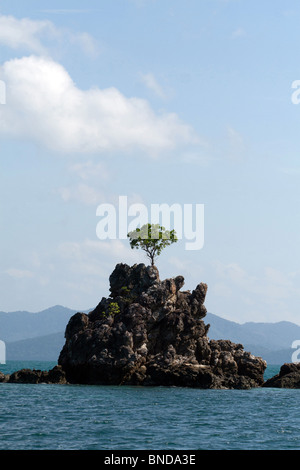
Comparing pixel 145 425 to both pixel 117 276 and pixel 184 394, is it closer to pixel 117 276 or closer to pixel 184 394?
pixel 184 394

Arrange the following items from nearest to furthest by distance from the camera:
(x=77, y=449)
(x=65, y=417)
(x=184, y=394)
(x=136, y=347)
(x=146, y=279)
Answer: (x=77, y=449)
(x=65, y=417)
(x=184, y=394)
(x=136, y=347)
(x=146, y=279)

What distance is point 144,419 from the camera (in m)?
51.7

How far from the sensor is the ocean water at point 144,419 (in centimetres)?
4106

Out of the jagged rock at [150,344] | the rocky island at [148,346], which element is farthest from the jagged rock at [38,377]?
the jagged rock at [150,344]

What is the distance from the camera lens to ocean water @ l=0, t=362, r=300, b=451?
4106 centimetres

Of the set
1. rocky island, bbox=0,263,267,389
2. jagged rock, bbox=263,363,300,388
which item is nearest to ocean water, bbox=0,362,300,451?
rocky island, bbox=0,263,267,389

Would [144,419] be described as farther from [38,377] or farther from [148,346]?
[38,377]

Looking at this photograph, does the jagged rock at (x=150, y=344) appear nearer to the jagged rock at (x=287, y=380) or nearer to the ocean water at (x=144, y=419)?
the jagged rock at (x=287, y=380)

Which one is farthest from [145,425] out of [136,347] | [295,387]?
[295,387]

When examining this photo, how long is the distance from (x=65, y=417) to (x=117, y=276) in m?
44.4

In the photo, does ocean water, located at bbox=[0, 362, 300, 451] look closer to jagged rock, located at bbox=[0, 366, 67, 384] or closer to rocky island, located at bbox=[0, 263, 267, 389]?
rocky island, located at bbox=[0, 263, 267, 389]

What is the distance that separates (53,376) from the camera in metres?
86.1

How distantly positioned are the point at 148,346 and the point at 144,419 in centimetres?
3419

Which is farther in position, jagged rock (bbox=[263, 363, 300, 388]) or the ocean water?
jagged rock (bbox=[263, 363, 300, 388])
